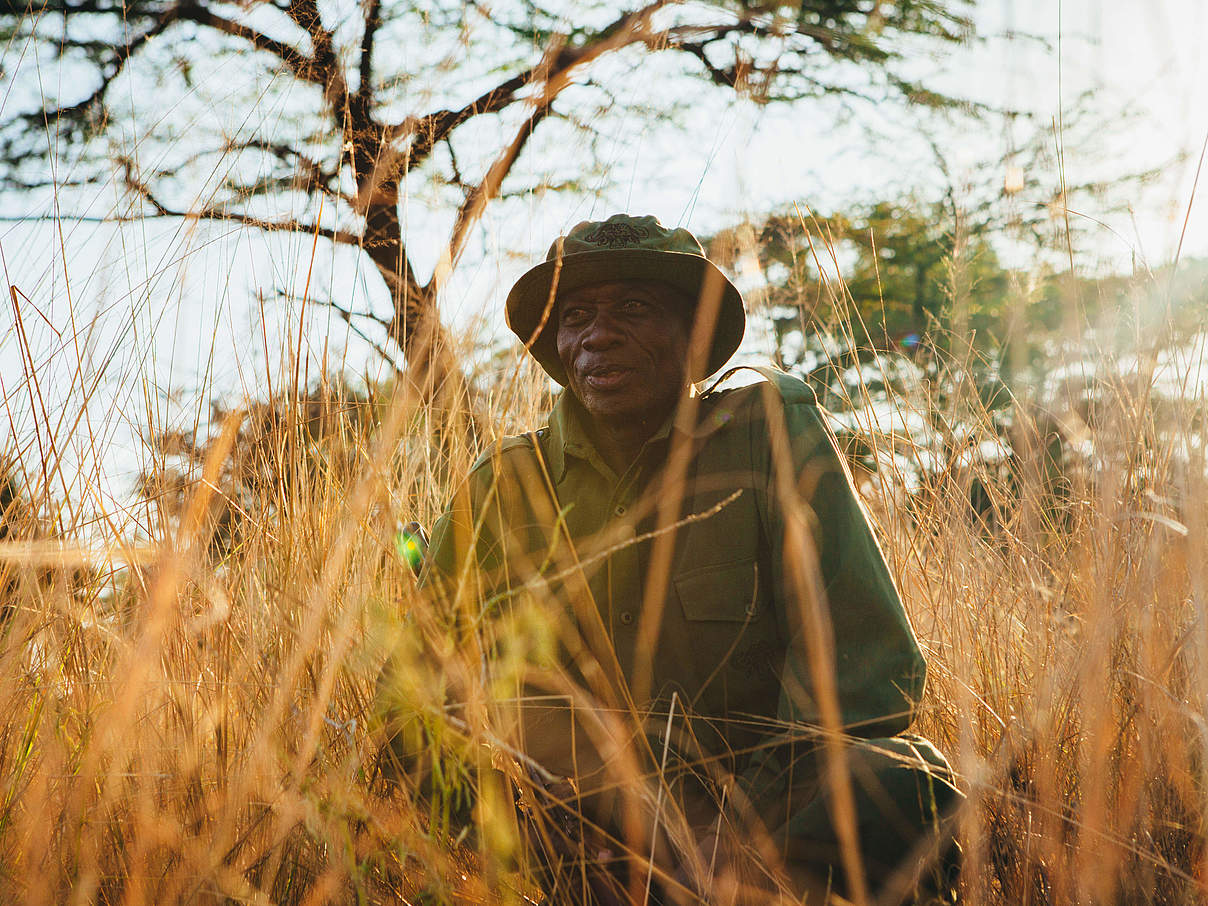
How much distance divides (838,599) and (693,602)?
30 cm

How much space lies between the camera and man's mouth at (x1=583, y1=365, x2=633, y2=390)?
1677mm

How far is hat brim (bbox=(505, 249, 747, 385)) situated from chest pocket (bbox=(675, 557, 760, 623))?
50 cm

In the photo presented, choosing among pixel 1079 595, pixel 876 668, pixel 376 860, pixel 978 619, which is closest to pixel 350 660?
pixel 376 860

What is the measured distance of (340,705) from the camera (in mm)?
1619

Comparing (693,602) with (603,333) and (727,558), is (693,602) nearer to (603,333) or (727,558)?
(727,558)

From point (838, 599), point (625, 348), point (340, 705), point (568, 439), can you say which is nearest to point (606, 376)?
point (625, 348)

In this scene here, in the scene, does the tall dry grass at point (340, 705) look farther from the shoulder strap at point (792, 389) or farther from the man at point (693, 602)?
the shoulder strap at point (792, 389)

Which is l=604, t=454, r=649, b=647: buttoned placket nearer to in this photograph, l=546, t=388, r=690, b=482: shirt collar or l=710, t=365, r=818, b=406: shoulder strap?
l=546, t=388, r=690, b=482: shirt collar

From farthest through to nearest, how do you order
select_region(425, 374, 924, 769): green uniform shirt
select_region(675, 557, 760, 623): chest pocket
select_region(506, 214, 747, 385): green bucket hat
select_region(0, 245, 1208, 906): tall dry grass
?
select_region(506, 214, 747, 385): green bucket hat, select_region(675, 557, 760, 623): chest pocket, select_region(425, 374, 924, 769): green uniform shirt, select_region(0, 245, 1208, 906): tall dry grass

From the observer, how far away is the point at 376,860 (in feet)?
4.26

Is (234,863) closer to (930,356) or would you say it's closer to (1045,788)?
(1045,788)

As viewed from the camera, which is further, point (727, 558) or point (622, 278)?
point (622, 278)

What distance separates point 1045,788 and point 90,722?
60.0 inches

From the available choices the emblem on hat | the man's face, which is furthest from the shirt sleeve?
the emblem on hat
